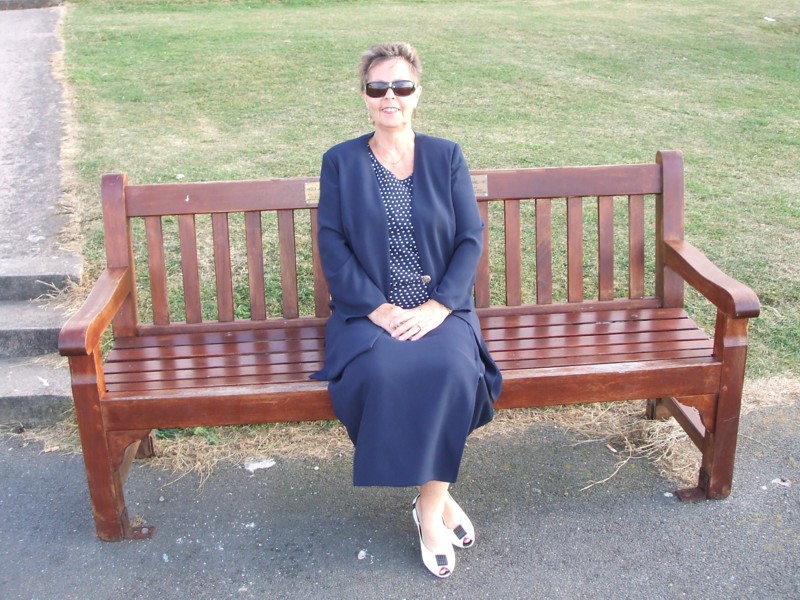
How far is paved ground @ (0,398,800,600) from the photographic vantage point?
3102 mm

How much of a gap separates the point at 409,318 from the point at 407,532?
2.68 ft

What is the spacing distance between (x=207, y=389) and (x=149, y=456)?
0.83 meters

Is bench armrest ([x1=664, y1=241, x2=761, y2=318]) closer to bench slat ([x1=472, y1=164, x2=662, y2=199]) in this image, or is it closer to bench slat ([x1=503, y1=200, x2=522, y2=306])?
bench slat ([x1=472, y1=164, x2=662, y2=199])

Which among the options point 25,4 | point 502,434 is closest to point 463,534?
point 502,434

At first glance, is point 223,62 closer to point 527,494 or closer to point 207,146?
point 207,146

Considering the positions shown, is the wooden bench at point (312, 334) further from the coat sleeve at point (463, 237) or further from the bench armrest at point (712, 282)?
the coat sleeve at point (463, 237)

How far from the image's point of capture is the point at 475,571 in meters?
3.17

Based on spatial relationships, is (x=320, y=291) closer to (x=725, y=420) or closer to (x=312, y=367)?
(x=312, y=367)

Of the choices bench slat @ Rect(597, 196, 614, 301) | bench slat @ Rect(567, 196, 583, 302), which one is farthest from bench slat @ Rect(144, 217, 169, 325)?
bench slat @ Rect(597, 196, 614, 301)

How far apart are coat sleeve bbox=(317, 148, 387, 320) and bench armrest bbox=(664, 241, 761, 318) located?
123cm

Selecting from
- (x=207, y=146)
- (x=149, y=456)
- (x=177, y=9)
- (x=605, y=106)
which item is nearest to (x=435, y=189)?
(x=149, y=456)

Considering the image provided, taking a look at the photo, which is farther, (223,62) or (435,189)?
(223,62)

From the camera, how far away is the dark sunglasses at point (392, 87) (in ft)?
10.9

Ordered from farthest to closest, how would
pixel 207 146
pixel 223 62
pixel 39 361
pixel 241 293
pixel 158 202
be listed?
1. pixel 223 62
2. pixel 207 146
3. pixel 241 293
4. pixel 39 361
5. pixel 158 202
